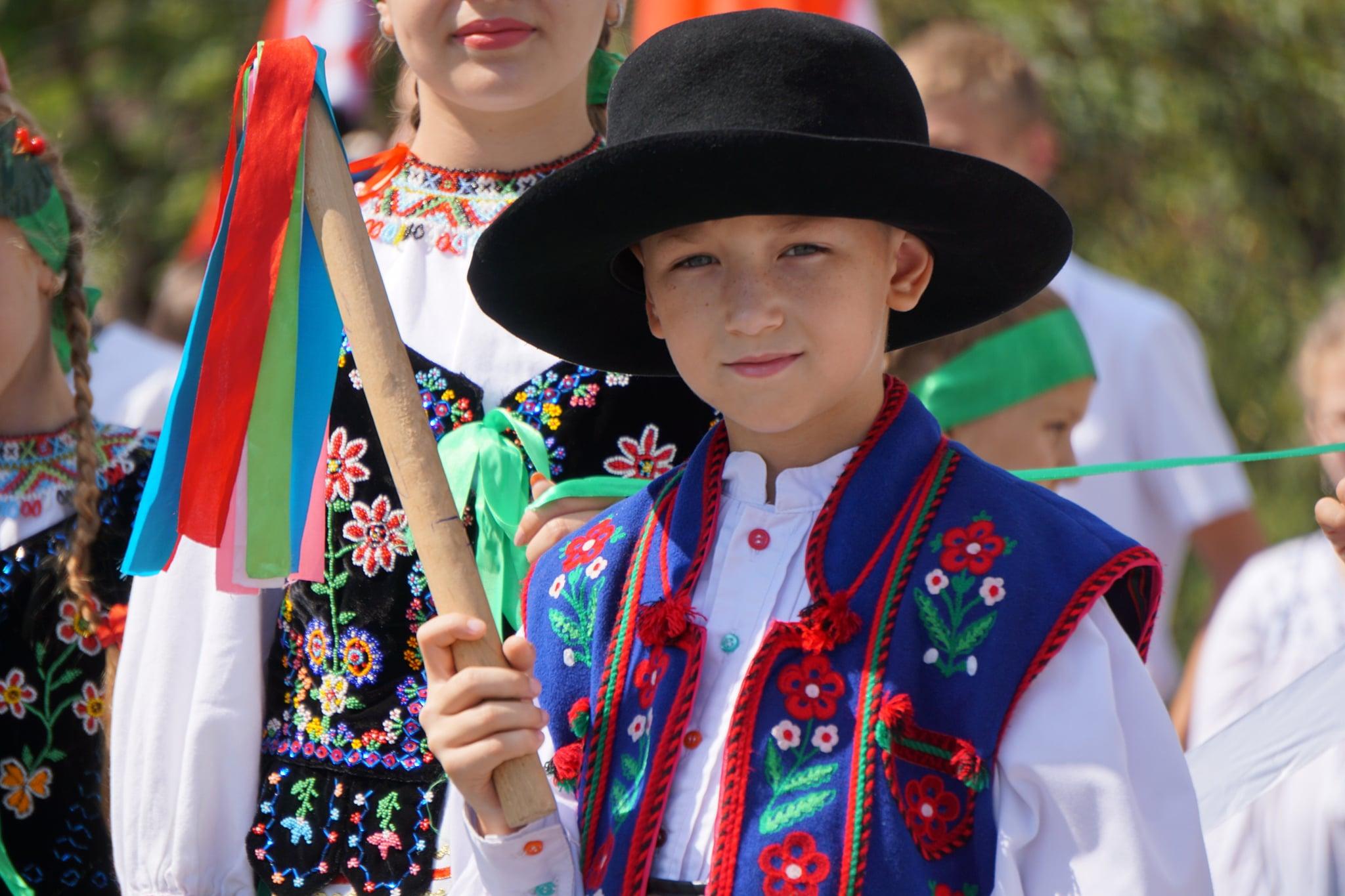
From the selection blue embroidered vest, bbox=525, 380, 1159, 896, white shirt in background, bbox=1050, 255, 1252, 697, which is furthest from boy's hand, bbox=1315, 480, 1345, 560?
white shirt in background, bbox=1050, 255, 1252, 697

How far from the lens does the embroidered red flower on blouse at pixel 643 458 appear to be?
8.39 ft

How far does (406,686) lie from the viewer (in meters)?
2.51

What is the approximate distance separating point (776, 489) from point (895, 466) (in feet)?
0.48

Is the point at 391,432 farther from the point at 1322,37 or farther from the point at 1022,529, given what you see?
the point at 1322,37

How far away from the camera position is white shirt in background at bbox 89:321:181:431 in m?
4.44

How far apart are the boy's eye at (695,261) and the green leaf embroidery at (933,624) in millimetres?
455

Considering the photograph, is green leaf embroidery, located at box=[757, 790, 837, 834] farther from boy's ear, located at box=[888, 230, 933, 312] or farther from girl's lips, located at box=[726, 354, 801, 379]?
boy's ear, located at box=[888, 230, 933, 312]

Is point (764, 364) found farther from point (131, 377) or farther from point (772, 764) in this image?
point (131, 377)

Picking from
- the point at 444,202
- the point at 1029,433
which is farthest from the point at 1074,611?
the point at 1029,433

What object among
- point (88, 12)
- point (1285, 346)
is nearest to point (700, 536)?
point (1285, 346)

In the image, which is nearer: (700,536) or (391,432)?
(391,432)

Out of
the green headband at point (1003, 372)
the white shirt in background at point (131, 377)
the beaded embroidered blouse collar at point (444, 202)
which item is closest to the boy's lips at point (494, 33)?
the beaded embroidered blouse collar at point (444, 202)

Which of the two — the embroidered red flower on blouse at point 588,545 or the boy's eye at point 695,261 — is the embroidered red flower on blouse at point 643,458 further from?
the boy's eye at point 695,261

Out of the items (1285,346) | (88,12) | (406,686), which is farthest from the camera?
(88,12)
